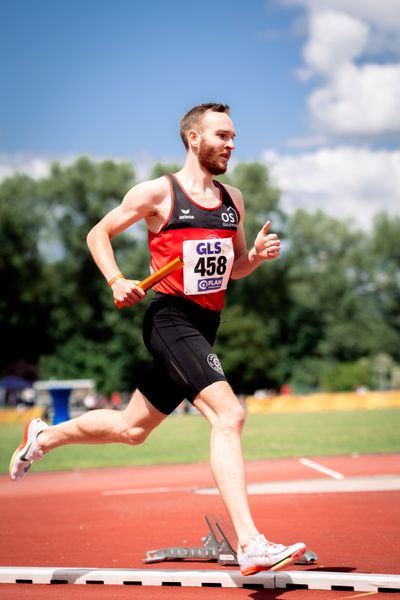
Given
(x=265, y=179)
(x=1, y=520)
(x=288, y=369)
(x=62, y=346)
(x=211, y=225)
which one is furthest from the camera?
(x=288, y=369)

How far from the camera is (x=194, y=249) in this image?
213 inches

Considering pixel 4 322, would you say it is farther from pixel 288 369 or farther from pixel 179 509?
pixel 179 509

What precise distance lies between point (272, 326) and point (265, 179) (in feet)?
44.3

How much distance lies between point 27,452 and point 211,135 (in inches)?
98.7

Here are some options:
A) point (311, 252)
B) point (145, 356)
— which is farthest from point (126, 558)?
point (311, 252)

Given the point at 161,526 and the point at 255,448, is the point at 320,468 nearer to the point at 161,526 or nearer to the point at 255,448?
the point at 255,448

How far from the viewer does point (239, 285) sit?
69.1 meters

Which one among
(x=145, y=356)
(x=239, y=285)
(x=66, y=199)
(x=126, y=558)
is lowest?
(x=126, y=558)

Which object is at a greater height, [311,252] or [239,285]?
[311,252]

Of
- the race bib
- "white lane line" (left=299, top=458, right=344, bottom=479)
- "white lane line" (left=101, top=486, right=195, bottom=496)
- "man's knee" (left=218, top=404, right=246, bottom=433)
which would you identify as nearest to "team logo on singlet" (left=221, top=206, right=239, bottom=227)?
the race bib

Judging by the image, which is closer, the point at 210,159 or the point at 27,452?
the point at 210,159

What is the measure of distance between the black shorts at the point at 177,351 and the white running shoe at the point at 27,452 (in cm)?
100

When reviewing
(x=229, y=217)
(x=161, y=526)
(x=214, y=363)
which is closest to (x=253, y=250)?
(x=229, y=217)

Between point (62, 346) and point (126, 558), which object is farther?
point (62, 346)
